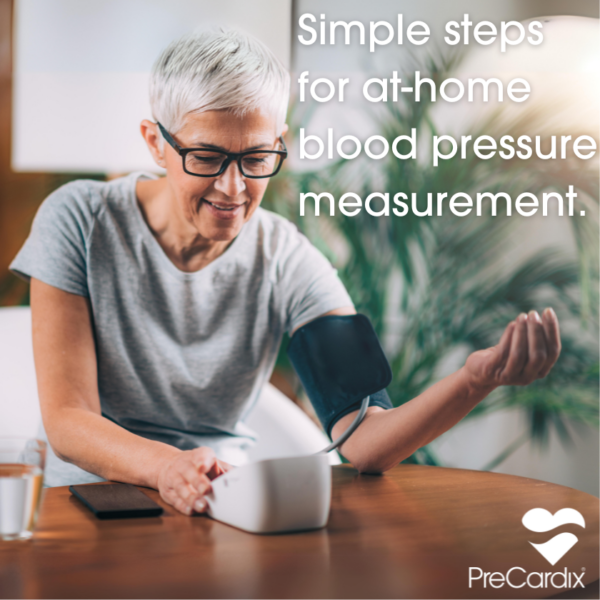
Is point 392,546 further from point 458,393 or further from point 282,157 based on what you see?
point 282,157

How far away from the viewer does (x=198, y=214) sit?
100 centimetres

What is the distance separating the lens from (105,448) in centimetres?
76

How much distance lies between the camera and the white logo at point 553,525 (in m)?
0.49

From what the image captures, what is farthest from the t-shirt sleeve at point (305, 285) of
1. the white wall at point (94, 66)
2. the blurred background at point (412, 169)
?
the white wall at point (94, 66)

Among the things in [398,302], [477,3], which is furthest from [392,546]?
Answer: [477,3]

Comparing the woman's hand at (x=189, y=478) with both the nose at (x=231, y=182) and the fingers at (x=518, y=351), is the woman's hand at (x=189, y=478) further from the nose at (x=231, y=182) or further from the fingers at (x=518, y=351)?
the nose at (x=231, y=182)

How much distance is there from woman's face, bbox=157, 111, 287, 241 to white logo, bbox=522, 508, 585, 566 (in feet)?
1.95

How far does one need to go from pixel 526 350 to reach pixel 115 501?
42 cm

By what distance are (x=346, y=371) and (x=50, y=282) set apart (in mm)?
435

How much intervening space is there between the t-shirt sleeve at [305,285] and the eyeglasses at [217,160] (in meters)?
0.17

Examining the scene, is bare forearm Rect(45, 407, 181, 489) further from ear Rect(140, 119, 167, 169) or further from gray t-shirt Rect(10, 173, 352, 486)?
ear Rect(140, 119, 167, 169)

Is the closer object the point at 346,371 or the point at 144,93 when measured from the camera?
the point at 346,371

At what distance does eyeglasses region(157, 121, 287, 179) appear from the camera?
93cm

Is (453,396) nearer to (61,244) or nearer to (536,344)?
(536,344)
